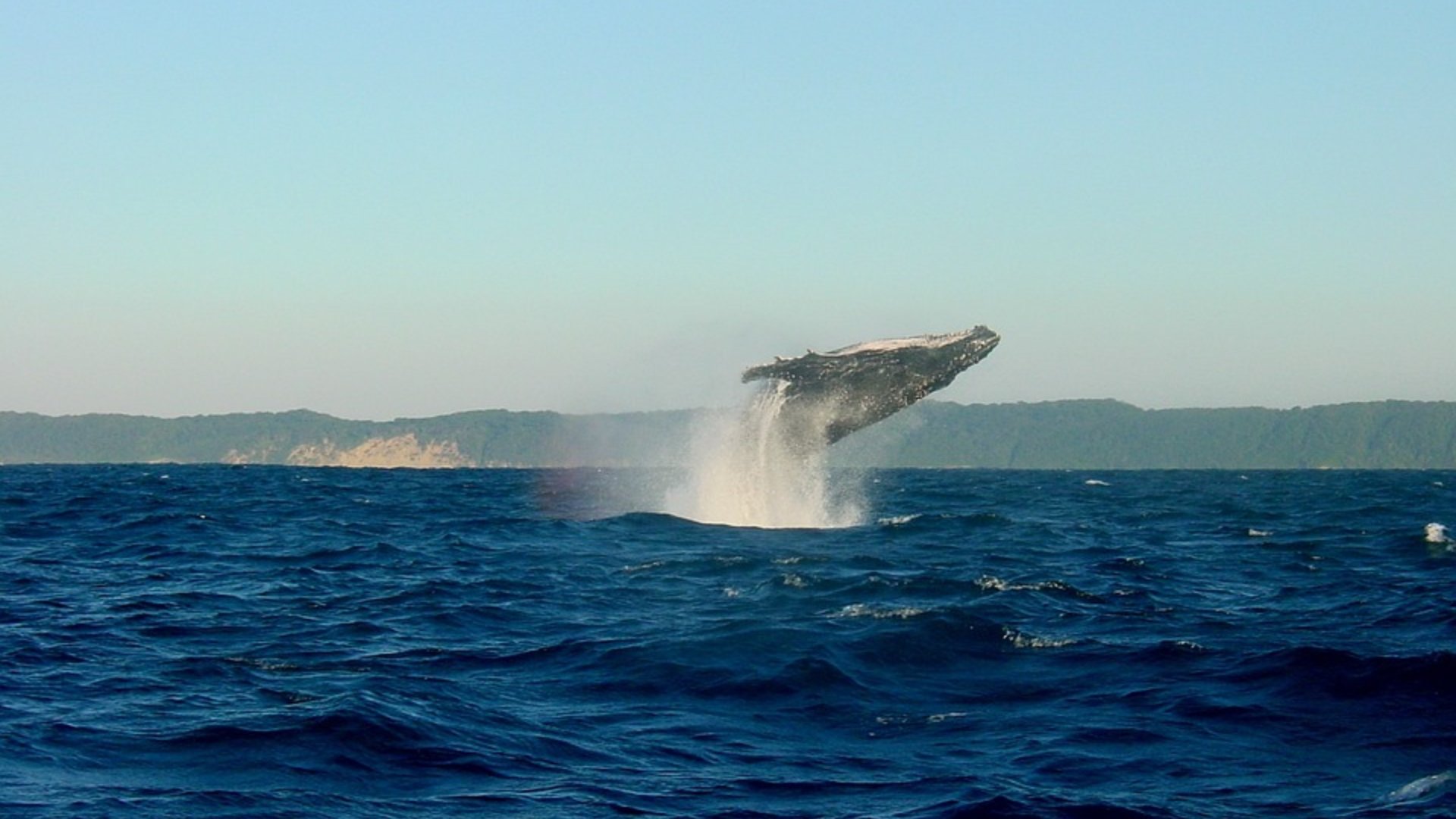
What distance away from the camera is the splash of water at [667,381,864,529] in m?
27.9

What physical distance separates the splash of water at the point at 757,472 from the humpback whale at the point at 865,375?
A: 420mm

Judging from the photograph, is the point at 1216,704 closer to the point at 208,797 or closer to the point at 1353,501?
the point at 208,797

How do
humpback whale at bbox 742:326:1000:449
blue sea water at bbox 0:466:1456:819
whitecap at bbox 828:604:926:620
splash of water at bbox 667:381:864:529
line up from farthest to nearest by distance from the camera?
splash of water at bbox 667:381:864:529
humpback whale at bbox 742:326:1000:449
whitecap at bbox 828:604:926:620
blue sea water at bbox 0:466:1456:819

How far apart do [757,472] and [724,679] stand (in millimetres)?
14454

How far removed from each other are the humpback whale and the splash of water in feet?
1.38

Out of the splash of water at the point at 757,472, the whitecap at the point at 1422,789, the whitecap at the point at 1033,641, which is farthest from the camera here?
the splash of water at the point at 757,472

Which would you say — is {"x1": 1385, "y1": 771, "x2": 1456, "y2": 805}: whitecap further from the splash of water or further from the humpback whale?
the splash of water

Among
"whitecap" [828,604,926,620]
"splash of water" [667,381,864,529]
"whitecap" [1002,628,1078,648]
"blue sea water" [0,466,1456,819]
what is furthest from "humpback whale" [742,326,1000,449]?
"whitecap" [1002,628,1078,648]

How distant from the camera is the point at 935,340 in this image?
24.9 m

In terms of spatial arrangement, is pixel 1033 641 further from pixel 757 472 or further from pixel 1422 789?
pixel 757 472

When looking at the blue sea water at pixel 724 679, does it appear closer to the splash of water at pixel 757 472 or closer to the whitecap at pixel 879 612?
the whitecap at pixel 879 612

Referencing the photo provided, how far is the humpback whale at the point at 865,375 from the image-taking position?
81.8 feet

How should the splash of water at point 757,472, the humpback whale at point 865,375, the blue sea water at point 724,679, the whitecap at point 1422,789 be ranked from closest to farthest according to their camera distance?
the whitecap at point 1422,789 → the blue sea water at point 724,679 → the humpback whale at point 865,375 → the splash of water at point 757,472

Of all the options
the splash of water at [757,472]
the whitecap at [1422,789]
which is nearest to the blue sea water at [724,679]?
the whitecap at [1422,789]
